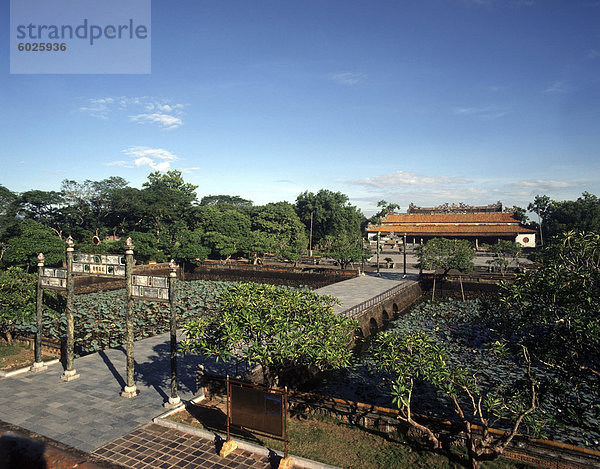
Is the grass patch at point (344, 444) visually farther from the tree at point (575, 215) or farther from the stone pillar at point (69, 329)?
the tree at point (575, 215)

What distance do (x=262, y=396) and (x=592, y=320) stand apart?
6.91 meters

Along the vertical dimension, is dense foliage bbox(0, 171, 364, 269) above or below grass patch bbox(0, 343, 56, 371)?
above

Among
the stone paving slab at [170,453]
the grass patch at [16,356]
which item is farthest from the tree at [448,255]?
the grass patch at [16,356]

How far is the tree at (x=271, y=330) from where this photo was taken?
9.66 meters

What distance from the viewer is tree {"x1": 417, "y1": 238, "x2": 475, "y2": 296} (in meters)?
33.4

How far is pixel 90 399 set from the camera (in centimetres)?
1174

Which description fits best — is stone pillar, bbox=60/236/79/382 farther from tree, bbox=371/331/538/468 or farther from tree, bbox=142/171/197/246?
tree, bbox=142/171/197/246

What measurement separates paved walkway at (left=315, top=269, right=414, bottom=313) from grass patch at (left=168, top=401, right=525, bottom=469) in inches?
547

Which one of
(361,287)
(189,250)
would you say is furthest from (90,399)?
(189,250)

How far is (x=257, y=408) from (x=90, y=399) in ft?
21.6

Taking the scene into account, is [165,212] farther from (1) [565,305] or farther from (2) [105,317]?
(1) [565,305]

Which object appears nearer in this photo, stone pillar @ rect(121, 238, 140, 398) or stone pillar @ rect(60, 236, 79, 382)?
stone pillar @ rect(121, 238, 140, 398)

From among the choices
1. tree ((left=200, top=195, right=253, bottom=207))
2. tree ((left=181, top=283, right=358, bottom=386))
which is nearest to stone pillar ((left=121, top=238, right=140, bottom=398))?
tree ((left=181, top=283, right=358, bottom=386))

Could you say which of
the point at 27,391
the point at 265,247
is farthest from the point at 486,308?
the point at 265,247
